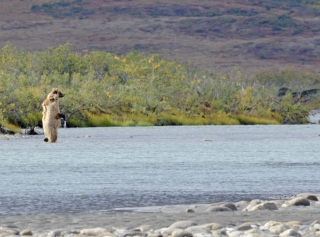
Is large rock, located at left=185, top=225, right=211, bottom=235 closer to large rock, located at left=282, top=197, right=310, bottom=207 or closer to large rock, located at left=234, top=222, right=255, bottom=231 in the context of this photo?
large rock, located at left=234, top=222, right=255, bottom=231

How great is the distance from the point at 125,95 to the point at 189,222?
46994 millimetres

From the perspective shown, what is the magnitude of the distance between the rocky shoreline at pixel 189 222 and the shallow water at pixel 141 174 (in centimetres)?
86

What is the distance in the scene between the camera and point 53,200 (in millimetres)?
13945

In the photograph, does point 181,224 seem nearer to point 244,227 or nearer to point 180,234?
point 244,227

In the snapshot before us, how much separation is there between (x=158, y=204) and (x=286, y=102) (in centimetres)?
5111

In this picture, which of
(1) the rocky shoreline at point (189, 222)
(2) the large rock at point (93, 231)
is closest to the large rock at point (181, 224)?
(1) the rocky shoreline at point (189, 222)

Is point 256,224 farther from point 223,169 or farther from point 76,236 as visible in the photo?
point 223,169

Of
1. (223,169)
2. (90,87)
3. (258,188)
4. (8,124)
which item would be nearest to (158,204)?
(258,188)

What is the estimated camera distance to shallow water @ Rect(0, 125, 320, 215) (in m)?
14.1

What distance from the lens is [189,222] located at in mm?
10438

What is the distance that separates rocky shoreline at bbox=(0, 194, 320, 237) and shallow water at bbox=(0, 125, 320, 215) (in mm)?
864

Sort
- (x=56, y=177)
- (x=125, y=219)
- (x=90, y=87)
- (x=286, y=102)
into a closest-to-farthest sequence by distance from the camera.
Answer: (x=125, y=219) → (x=56, y=177) → (x=90, y=87) → (x=286, y=102)

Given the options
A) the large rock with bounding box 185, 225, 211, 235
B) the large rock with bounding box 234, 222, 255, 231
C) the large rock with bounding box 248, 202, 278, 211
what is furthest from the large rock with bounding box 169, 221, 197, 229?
the large rock with bounding box 248, 202, 278, 211

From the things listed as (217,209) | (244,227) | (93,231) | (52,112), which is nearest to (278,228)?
(244,227)
